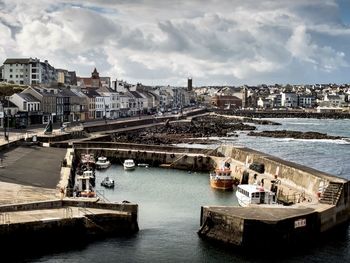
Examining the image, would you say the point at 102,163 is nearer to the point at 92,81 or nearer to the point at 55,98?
the point at 55,98

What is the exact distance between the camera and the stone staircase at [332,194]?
36091 mm

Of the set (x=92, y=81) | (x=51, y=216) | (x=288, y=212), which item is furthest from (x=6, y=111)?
(x=92, y=81)

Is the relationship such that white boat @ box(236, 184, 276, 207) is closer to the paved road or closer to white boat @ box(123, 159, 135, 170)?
the paved road

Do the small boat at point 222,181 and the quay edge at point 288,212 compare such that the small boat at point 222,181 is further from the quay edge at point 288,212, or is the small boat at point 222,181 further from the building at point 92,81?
the building at point 92,81

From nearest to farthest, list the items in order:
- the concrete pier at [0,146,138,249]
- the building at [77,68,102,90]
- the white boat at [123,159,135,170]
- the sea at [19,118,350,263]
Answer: the sea at [19,118,350,263]
the concrete pier at [0,146,138,249]
the white boat at [123,159,135,170]
the building at [77,68,102,90]

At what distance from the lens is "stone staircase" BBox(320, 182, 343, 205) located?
3609cm

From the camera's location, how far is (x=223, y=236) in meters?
30.5

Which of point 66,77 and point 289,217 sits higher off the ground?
point 66,77

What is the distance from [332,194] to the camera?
3647 cm

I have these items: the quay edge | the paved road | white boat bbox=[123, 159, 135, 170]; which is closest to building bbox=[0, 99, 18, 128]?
the paved road

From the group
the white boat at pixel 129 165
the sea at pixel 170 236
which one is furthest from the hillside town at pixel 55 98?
the sea at pixel 170 236

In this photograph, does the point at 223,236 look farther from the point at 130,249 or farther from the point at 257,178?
the point at 257,178

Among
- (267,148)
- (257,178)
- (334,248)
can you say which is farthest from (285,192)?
(267,148)

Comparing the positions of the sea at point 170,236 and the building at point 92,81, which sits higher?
the building at point 92,81
